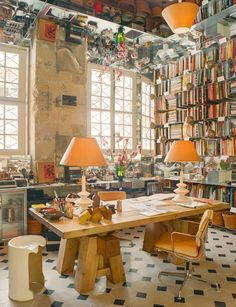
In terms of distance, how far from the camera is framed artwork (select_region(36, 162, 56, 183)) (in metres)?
5.09

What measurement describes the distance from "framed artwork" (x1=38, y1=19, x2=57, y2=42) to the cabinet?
274 centimetres

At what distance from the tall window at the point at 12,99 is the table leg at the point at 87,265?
3068 mm

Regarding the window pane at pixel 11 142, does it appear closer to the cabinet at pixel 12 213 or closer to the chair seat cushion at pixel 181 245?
the cabinet at pixel 12 213

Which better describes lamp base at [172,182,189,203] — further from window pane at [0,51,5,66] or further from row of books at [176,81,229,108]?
window pane at [0,51,5,66]

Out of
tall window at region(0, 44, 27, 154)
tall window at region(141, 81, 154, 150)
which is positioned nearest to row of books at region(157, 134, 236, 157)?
tall window at region(141, 81, 154, 150)

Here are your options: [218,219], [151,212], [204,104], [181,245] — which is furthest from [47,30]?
[218,219]

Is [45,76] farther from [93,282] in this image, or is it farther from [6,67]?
[93,282]

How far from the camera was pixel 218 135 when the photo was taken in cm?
515

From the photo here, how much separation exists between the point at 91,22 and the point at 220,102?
2.75 m

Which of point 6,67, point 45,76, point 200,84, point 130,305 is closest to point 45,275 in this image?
point 130,305

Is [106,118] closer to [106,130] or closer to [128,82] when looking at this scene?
[106,130]

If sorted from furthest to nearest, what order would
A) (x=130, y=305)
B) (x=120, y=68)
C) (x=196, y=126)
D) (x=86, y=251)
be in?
1. (x=120, y=68)
2. (x=196, y=126)
3. (x=86, y=251)
4. (x=130, y=305)

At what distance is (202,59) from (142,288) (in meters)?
4.26

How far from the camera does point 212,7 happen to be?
5.16 m
